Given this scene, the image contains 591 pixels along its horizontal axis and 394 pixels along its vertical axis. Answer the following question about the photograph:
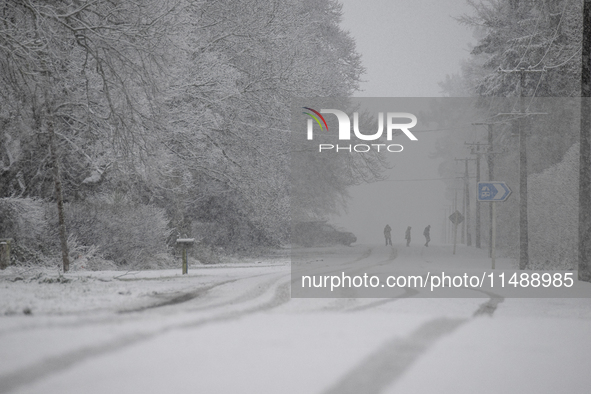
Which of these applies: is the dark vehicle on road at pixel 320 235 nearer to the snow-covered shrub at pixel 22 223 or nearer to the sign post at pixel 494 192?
the sign post at pixel 494 192

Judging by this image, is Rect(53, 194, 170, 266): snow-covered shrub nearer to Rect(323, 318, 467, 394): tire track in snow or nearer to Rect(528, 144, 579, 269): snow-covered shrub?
Rect(323, 318, 467, 394): tire track in snow

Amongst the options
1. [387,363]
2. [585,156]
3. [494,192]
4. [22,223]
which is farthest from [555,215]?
[387,363]

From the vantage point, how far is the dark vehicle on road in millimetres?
35594

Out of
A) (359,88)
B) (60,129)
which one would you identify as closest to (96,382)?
(60,129)

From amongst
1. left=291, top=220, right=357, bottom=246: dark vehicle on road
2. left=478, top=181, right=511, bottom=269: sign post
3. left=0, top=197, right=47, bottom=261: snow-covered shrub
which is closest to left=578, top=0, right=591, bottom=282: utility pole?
left=478, top=181, right=511, bottom=269: sign post

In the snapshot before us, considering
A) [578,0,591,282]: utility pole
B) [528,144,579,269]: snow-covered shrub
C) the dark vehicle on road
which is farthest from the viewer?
the dark vehicle on road

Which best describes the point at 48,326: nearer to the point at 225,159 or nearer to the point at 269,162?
the point at 225,159

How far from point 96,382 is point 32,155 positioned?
14.9 meters

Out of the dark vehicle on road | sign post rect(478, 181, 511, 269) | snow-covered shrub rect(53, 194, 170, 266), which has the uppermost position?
sign post rect(478, 181, 511, 269)

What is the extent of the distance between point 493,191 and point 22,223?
12890mm

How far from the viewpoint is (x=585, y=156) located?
13.6 meters

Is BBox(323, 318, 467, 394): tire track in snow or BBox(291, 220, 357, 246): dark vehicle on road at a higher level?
BBox(323, 318, 467, 394): tire track in snow

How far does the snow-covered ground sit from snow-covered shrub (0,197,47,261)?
11109 millimetres

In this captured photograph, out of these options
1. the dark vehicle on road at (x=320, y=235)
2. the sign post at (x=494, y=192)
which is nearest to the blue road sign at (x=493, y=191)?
the sign post at (x=494, y=192)
